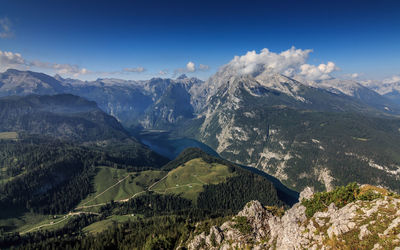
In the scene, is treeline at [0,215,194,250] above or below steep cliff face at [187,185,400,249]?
below

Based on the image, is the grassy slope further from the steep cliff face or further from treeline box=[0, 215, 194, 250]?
the steep cliff face

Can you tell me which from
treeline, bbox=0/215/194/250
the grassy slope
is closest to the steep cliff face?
treeline, bbox=0/215/194/250

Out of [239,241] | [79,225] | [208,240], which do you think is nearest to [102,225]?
[79,225]

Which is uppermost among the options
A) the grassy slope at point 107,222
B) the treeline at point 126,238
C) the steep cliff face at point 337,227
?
the steep cliff face at point 337,227

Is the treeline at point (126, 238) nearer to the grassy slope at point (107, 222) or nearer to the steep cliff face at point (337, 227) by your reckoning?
the grassy slope at point (107, 222)

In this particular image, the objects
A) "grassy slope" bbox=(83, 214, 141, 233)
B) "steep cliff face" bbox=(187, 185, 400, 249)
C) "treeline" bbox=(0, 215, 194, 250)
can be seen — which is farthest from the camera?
"grassy slope" bbox=(83, 214, 141, 233)

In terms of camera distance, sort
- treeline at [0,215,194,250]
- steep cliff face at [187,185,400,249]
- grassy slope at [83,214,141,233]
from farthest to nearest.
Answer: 1. grassy slope at [83,214,141,233]
2. treeline at [0,215,194,250]
3. steep cliff face at [187,185,400,249]

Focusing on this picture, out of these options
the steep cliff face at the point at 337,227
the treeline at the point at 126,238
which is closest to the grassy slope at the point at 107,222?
the treeline at the point at 126,238

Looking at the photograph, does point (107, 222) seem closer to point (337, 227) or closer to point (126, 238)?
point (126, 238)

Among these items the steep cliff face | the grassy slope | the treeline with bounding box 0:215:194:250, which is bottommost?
the grassy slope
